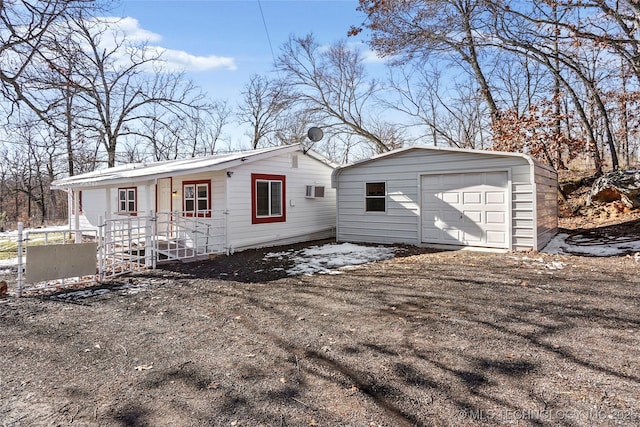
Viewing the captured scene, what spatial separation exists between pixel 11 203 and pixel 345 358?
36445mm

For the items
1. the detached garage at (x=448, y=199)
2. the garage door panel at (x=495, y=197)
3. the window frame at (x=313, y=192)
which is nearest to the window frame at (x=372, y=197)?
the detached garage at (x=448, y=199)

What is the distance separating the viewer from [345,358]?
3.23m

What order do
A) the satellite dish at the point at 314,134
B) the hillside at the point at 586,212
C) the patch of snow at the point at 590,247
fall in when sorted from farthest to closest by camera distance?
the satellite dish at the point at 314,134
the hillside at the point at 586,212
the patch of snow at the point at 590,247

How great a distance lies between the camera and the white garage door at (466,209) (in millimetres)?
8781

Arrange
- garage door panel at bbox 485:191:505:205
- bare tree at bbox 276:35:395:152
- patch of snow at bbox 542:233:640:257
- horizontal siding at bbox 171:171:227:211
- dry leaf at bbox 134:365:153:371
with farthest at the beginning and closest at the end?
1. bare tree at bbox 276:35:395:152
2. horizontal siding at bbox 171:171:227:211
3. garage door panel at bbox 485:191:505:205
4. patch of snow at bbox 542:233:640:257
5. dry leaf at bbox 134:365:153:371

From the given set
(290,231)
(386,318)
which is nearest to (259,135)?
(290,231)

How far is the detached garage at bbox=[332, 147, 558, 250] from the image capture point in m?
8.55

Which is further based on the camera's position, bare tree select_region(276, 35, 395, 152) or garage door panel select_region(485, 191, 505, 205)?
bare tree select_region(276, 35, 395, 152)

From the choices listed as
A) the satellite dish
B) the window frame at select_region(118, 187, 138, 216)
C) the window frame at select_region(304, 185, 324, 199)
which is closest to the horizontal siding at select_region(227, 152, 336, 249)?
the window frame at select_region(304, 185, 324, 199)

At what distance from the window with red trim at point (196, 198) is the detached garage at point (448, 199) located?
12.0ft

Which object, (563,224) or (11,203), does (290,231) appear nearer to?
(563,224)

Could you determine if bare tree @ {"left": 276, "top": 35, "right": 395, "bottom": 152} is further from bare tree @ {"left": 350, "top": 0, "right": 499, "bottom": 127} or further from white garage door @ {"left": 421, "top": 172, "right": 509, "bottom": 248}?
white garage door @ {"left": 421, "top": 172, "right": 509, "bottom": 248}

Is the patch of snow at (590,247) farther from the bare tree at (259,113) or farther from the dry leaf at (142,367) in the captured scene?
the bare tree at (259,113)

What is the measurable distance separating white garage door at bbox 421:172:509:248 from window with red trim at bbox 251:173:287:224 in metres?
4.04
